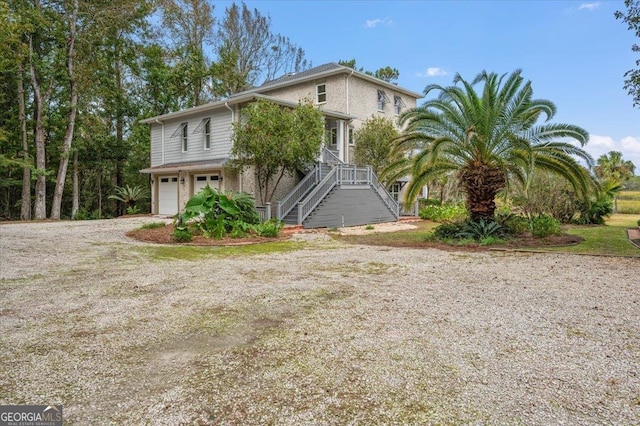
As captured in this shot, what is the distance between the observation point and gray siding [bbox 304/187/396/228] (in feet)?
54.0

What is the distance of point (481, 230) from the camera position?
11500 mm

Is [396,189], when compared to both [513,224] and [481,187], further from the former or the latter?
[481,187]

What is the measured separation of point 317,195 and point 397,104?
471 inches

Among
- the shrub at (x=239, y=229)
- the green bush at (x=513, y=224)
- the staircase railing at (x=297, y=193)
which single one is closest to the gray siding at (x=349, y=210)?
the staircase railing at (x=297, y=193)

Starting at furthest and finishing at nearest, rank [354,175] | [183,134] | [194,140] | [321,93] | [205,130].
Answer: [321,93]
[183,134]
[194,140]
[205,130]
[354,175]

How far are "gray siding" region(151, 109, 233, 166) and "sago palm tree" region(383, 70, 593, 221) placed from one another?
9.65 metres

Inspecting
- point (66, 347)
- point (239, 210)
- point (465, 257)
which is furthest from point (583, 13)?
point (66, 347)

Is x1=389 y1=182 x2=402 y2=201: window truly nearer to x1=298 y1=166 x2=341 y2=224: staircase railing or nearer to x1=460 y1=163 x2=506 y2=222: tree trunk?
x1=298 y1=166 x2=341 y2=224: staircase railing

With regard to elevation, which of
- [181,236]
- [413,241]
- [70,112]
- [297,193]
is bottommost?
[413,241]

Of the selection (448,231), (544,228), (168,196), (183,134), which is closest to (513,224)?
(544,228)

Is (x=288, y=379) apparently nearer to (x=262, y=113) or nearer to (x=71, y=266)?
(x=71, y=266)

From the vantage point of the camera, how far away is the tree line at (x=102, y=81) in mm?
20844

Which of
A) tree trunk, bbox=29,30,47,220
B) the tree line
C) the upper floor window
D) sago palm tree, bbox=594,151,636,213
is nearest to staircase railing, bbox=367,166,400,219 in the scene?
the upper floor window

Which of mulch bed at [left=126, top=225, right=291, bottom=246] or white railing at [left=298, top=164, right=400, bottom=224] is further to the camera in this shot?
white railing at [left=298, top=164, right=400, bottom=224]
